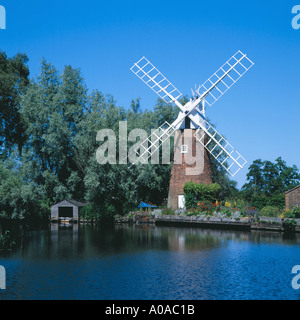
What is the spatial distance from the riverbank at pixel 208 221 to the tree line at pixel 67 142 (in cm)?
206

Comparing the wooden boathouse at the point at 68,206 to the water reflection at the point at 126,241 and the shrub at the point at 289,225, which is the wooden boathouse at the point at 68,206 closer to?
the water reflection at the point at 126,241

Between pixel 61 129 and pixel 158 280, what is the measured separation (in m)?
30.6

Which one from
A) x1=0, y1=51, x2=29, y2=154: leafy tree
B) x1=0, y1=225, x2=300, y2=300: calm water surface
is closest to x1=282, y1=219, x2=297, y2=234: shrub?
x1=0, y1=225, x2=300, y2=300: calm water surface

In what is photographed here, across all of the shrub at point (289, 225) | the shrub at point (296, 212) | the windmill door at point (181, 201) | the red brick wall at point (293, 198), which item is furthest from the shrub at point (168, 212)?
the shrub at point (296, 212)

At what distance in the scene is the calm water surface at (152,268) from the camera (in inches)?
587

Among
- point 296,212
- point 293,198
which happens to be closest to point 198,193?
point 293,198

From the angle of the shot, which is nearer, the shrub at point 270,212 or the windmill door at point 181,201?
the shrub at point 270,212

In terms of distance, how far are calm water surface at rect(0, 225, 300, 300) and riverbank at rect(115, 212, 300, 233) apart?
505 cm

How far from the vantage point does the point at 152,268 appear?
18.8 m

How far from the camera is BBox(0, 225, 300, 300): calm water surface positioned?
1490 centimetres

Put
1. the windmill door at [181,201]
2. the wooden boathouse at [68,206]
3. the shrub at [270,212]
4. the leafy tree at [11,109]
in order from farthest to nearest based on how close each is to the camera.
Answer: the leafy tree at [11,109] → the wooden boathouse at [68,206] → the windmill door at [181,201] → the shrub at [270,212]

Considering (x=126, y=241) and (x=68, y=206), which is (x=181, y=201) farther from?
(x=126, y=241)

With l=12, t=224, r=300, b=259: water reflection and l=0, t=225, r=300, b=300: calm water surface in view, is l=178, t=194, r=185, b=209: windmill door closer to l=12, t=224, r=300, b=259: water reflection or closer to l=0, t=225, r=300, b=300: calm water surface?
l=12, t=224, r=300, b=259: water reflection
